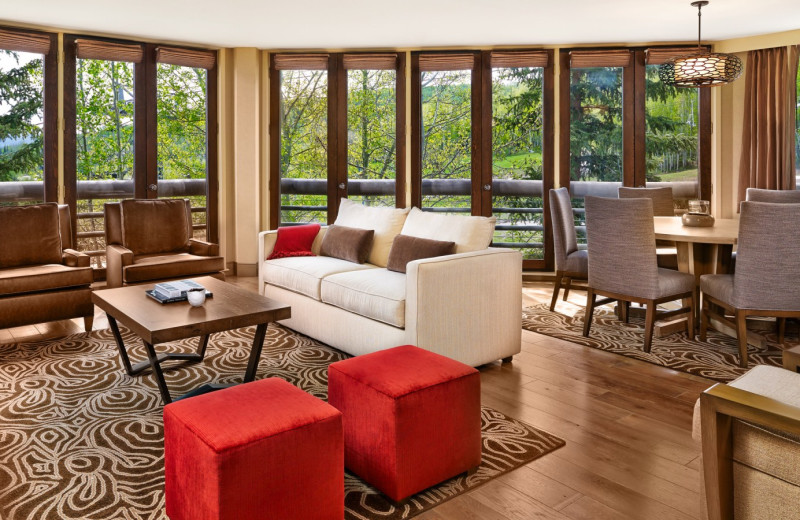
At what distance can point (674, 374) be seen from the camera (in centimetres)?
355

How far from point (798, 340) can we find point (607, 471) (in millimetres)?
2680

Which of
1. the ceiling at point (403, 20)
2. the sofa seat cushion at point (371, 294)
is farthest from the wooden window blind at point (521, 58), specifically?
the sofa seat cushion at point (371, 294)

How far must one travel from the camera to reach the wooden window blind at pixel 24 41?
542cm

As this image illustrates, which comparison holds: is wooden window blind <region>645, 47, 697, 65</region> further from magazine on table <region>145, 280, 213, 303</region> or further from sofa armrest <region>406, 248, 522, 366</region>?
magazine on table <region>145, 280, 213, 303</region>

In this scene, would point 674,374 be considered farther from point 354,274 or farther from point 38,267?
point 38,267

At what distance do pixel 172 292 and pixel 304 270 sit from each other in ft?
3.56

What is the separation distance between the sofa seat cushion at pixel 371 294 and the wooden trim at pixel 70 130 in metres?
3.34

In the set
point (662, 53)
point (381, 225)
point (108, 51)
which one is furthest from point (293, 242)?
point (662, 53)

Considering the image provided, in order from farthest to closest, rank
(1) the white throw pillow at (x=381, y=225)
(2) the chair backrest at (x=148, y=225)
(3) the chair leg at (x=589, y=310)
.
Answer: (2) the chair backrest at (x=148, y=225)
(1) the white throw pillow at (x=381, y=225)
(3) the chair leg at (x=589, y=310)

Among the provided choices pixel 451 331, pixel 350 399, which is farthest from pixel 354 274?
pixel 350 399

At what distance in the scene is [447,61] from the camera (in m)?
6.55

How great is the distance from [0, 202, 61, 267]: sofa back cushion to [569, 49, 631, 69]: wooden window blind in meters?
5.05

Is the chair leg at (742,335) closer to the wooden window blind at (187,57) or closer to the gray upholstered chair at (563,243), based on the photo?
the gray upholstered chair at (563,243)

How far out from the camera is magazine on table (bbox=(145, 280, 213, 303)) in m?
3.31
